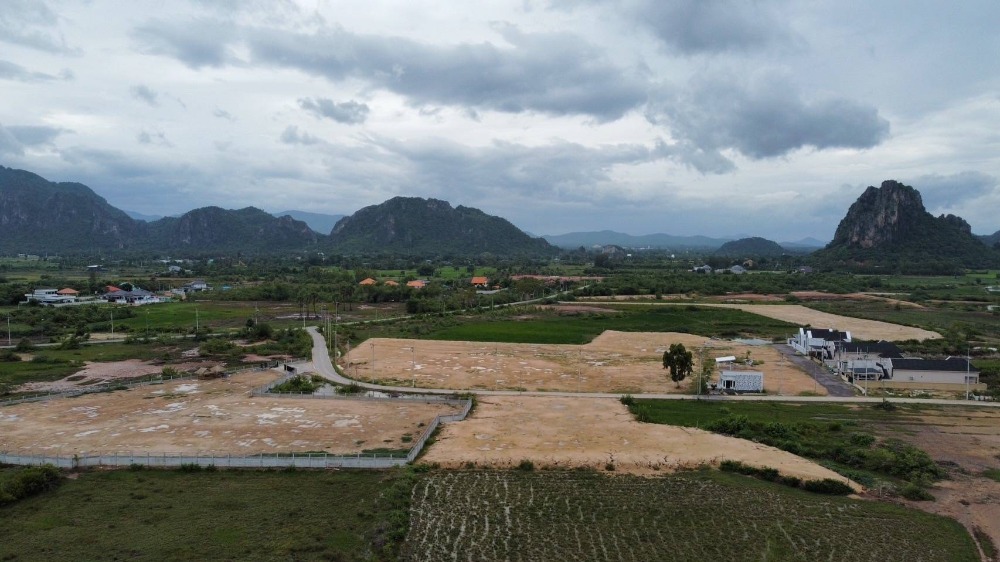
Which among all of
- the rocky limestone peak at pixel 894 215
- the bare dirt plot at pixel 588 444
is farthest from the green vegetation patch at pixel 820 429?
the rocky limestone peak at pixel 894 215

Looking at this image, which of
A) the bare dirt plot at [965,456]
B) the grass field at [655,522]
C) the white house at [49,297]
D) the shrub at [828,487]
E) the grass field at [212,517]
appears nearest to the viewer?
the grass field at [212,517]

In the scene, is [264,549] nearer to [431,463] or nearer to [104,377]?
[431,463]

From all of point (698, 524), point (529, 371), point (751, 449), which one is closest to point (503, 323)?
point (529, 371)

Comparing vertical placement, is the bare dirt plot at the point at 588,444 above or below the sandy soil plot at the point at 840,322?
below

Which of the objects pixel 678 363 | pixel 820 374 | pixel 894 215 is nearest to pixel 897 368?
pixel 820 374

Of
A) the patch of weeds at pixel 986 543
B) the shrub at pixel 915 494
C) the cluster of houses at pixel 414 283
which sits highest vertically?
the cluster of houses at pixel 414 283

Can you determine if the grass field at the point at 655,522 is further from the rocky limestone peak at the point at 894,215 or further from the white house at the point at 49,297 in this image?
the rocky limestone peak at the point at 894,215

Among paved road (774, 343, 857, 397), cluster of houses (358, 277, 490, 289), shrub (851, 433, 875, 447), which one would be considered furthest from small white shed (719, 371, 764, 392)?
cluster of houses (358, 277, 490, 289)
